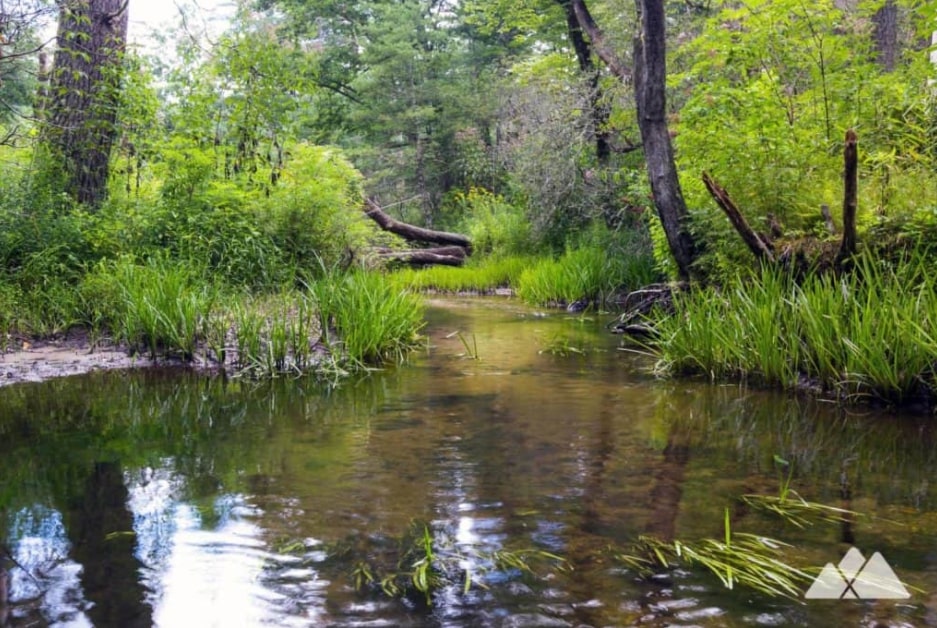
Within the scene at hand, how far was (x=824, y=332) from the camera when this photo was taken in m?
5.18

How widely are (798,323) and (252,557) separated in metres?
4.32

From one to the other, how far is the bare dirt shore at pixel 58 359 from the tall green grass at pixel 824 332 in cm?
472

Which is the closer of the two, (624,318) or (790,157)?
(790,157)

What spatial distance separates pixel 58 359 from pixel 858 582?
6.22 m

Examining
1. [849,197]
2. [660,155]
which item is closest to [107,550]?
[849,197]

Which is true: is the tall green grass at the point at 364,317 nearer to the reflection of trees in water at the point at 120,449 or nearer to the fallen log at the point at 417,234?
the reflection of trees in water at the point at 120,449

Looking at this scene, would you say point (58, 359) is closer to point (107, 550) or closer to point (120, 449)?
point (120, 449)

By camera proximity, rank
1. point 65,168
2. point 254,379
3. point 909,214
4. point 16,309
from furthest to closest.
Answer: point 65,168, point 16,309, point 254,379, point 909,214

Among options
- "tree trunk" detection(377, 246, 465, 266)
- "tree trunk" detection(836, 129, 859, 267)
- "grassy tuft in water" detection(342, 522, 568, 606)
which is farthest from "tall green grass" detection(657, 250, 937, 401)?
"tree trunk" detection(377, 246, 465, 266)

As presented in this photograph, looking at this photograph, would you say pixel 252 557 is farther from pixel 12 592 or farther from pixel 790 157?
pixel 790 157

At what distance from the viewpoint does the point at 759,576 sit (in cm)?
244

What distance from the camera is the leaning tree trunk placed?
27.5 feet

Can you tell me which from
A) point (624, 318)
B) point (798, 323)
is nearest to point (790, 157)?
point (798, 323)

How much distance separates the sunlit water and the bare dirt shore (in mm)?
338
